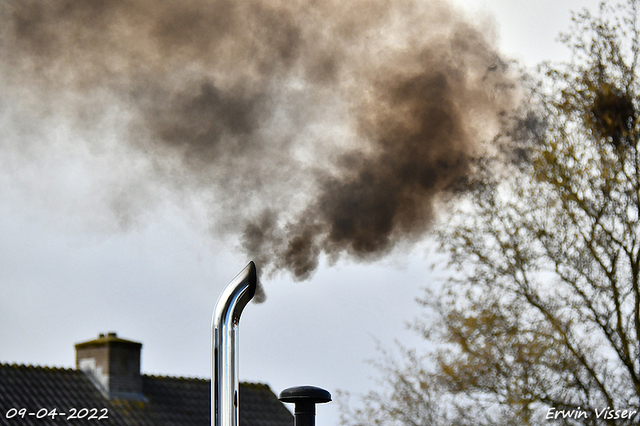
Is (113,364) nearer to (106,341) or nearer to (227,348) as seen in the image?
(106,341)

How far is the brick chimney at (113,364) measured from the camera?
594 inches

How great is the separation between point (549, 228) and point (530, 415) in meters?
2.20

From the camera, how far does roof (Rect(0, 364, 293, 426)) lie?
13469 millimetres

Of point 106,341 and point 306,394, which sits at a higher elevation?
point 106,341

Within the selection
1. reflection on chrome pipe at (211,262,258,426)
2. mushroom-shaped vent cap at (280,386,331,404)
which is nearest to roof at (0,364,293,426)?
mushroom-shaped vent cap at (280,386,331,404)

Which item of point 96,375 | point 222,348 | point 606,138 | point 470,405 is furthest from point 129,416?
point 222,348

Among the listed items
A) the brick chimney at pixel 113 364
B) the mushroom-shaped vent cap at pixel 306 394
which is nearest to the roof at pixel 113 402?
the brick chimney at pixel 113 364

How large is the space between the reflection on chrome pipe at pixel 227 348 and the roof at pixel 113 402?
11.4 metres

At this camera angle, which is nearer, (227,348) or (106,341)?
(227,348)

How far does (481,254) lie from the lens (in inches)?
388

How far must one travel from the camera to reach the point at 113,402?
49.2ft

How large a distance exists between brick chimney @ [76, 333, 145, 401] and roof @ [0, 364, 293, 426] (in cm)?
15

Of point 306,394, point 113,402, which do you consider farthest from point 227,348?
point 113,402

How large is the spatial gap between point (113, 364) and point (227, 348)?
14812mm
